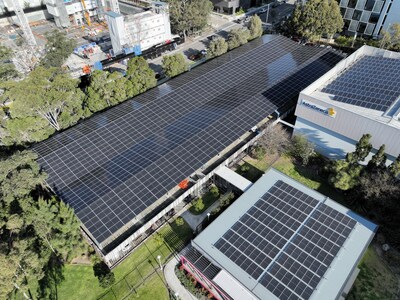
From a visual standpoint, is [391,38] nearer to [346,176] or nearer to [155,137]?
[346,176]

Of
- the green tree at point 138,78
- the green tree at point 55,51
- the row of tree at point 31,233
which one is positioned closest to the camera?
→ the row of tree at point 31,233

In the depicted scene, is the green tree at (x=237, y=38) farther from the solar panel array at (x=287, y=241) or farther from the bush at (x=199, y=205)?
the solar panel array at (x=287, y=241)

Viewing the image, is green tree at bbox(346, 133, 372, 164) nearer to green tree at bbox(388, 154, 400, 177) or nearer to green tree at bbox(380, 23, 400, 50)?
green tree at bbox(388, 154, 400, 177)

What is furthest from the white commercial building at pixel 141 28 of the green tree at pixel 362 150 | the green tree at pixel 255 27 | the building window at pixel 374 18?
the green tree at pixel 362 150

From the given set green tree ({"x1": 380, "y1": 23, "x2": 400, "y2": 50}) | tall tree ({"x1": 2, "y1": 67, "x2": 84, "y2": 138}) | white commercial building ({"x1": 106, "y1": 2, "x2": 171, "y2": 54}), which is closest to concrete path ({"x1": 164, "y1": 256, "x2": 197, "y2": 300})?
tall tree ({"x1": 2, "y1": 67, "x2": 84, "y2": 138})

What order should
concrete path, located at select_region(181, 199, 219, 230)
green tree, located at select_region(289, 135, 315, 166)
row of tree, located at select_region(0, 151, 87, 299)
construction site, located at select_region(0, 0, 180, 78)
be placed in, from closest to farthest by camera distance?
row of tree, located at select_region(0, 151, 87, 299) → concrete path, located at select_region(181, 199, 219, 230) → green tree, located at select_region(289, 135, 315, 166) → construction site, located at select_region(0, 0, 180, 78)

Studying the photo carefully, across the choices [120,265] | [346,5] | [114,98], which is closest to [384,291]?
[120,265]
